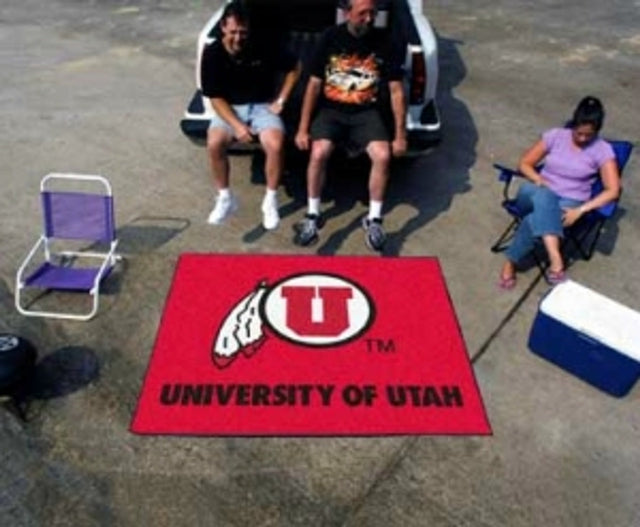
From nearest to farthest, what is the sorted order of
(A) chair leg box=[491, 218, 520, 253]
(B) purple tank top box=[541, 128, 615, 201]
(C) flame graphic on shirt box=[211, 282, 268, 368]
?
(C) flame graphic on shirt box=[211, 282, 268, 368] → (B) purple tank top box=[541, 128, 615, 201] → (A) chair leg box=[491, 218, 520, 253]

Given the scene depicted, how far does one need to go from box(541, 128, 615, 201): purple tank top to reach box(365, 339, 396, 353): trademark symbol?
1.66 m

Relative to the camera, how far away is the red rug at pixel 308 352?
3729 millimetres

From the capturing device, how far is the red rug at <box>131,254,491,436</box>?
3.73 m

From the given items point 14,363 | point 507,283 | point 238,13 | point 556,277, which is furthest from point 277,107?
point 14,363

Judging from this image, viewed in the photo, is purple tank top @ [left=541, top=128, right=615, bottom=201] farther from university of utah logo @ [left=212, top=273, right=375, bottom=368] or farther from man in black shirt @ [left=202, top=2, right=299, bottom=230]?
man in black shirt @ [left=202, top=2, right=299, bottom=230]

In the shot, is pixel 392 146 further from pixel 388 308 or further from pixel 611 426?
pixel 611 426

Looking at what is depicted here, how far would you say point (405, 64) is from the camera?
17.5 ft

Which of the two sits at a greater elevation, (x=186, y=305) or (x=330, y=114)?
(x=330, y=114)

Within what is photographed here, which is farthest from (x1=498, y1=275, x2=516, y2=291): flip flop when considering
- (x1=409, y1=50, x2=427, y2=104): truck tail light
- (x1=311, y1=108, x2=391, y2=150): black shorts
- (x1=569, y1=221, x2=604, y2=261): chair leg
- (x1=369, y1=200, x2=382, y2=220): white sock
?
(x1=409, y1=50, x2=427, y2=104): truck tail light

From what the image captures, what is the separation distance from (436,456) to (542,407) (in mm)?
762

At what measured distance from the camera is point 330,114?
5164 millimetres

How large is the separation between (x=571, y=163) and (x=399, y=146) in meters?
1.20

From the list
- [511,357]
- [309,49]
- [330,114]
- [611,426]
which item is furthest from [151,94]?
[611,426]

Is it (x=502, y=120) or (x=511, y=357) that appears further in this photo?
(x=502, y=120)
